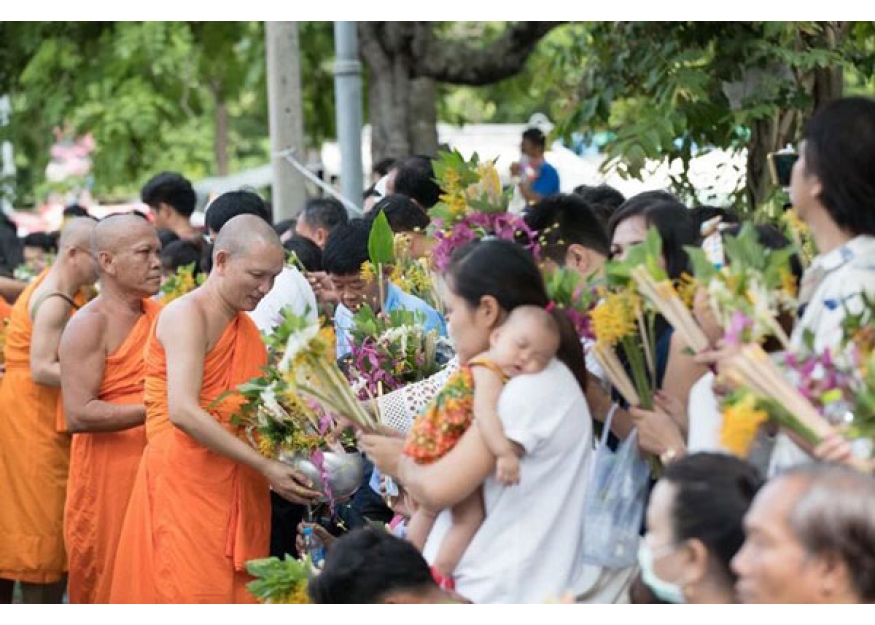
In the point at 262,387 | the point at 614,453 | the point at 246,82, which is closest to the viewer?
the point at 614,453

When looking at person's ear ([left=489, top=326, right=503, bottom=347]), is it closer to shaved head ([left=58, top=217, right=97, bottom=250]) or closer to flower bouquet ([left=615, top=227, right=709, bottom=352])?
flower bouquet ([left=615, top=227, right=709, bottom=352])

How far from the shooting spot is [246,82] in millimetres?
14391

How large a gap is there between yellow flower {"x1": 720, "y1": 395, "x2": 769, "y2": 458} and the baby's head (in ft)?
2.51

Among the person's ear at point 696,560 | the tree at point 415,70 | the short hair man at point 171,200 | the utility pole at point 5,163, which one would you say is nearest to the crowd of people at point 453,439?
the person's ear at point 696,560

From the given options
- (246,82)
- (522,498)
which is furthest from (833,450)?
(246,82)

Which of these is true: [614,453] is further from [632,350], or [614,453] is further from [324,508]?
[324,508]

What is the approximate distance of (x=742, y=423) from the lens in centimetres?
349

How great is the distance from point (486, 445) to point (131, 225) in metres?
3.17

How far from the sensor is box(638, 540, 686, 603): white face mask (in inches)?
140

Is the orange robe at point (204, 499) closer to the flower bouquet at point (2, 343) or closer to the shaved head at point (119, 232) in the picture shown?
the shaved head at point (119, 232)

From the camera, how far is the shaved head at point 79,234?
7711 millimetres

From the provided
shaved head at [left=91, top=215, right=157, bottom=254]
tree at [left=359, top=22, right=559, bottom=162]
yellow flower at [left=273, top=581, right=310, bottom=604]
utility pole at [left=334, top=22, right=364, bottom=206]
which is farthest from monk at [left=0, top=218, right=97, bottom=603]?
tree at [left=359, top=22, right=559, bottom=162]

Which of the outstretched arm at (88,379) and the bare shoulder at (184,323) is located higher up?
the bare shoulder at (184,323)

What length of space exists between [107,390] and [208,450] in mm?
1031
